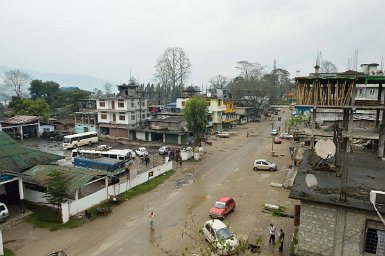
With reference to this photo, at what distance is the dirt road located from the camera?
18.4 metres

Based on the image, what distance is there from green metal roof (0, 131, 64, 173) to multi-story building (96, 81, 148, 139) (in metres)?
25.8

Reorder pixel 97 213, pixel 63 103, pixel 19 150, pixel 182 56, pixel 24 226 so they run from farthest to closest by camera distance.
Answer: pixel 182 56, pixel 63 103, pixel 19 150, pixel 97 213, pixel 24 226

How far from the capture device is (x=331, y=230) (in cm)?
1227

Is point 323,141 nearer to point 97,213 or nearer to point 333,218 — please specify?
point 333,218

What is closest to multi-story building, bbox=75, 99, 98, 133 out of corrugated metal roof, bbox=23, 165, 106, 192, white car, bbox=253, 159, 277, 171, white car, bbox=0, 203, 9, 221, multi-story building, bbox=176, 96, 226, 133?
multi-story building, bbox=176, 96, 226, 133

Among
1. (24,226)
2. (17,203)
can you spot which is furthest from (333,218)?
(17,203)

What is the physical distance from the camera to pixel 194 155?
133ft

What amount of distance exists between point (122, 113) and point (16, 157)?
1143 inches

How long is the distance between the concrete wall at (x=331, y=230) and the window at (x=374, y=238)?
224mm

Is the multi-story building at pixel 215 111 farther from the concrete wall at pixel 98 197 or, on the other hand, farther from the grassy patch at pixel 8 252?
the grassy patch at pixel 8 252

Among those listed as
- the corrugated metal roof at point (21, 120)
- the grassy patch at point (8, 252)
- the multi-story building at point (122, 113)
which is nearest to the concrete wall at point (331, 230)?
the grassy patch at point (8, 252)

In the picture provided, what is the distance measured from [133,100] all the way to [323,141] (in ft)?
145

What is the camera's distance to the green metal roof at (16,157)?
23.8 metres

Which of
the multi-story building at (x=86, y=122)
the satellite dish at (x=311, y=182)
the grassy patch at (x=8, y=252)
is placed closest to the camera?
the satellite dish at (x=311, y=182)
